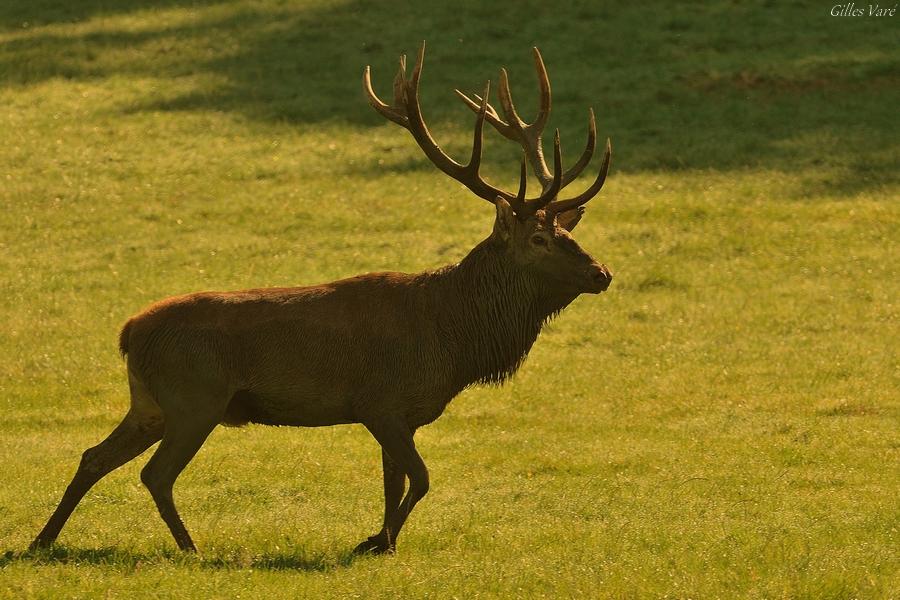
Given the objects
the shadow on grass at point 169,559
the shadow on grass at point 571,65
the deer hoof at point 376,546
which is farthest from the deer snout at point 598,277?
the shadow on grass at point 571,65

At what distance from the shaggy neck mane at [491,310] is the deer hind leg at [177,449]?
2.09 meters

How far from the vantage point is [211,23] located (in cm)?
3688

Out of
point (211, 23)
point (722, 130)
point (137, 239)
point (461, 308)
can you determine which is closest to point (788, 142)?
point (722, 130)

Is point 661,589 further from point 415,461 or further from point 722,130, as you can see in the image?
point 722,130

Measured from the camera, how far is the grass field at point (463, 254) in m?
11.6

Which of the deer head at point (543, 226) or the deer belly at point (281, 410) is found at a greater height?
the deer head at point (543, 226)

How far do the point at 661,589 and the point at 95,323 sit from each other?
13.2 metres

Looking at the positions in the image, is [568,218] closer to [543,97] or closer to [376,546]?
[543,97]

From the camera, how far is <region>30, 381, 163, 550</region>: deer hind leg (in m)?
11.3

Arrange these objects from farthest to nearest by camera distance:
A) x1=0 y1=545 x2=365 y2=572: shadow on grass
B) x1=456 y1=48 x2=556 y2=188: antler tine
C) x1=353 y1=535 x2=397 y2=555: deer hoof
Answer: x1=456 y1=48 x2=556 y2=188: antler tine → x1=353 y1=535 x2=397 y2=555: deer hoof → x1=0 y1=545 x2=365 y2=572: shadow on grass

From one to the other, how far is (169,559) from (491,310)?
10.8 feet

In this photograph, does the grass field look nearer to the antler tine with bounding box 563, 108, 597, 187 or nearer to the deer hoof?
the deer hoof
